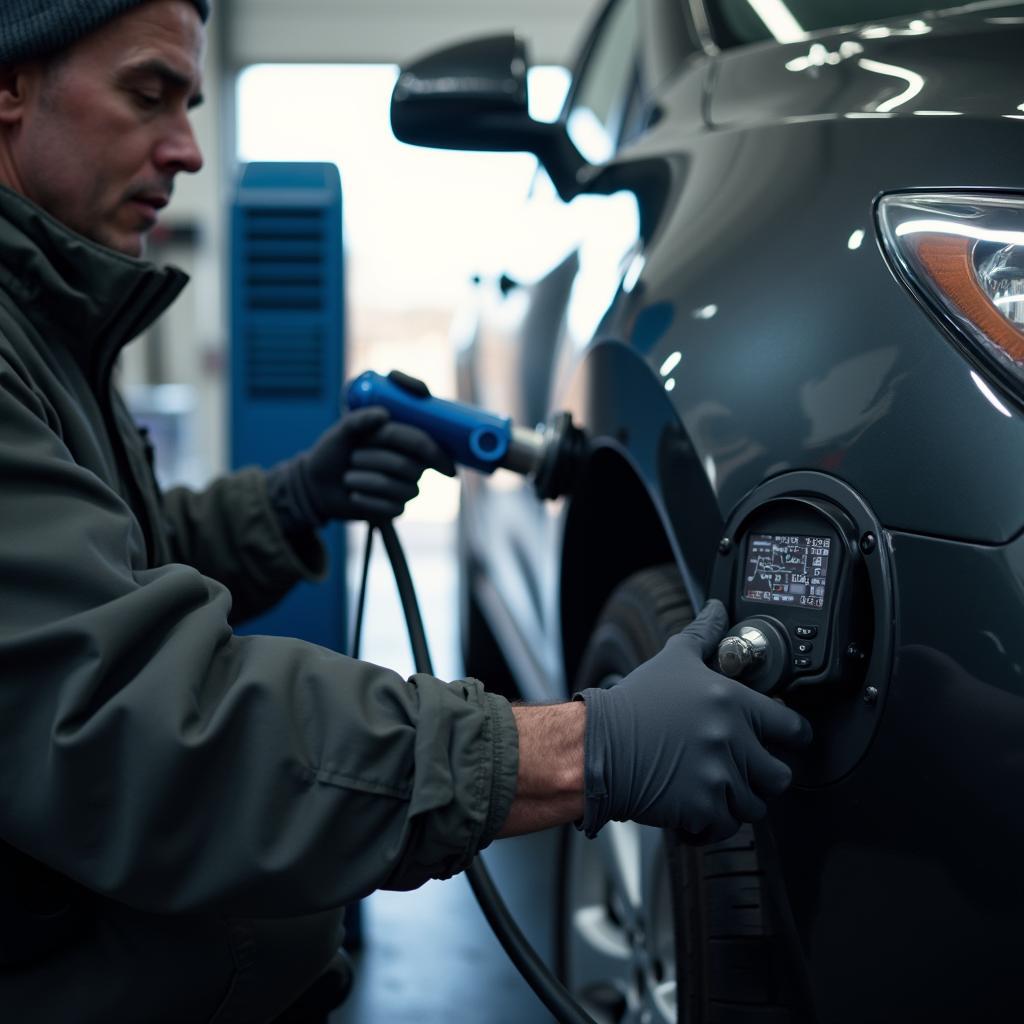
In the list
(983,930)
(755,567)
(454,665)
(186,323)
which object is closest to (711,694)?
(755,567)

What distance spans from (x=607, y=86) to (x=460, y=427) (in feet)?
2.93

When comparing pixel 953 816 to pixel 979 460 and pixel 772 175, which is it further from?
pixel 772 175

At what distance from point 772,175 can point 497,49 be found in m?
0.60

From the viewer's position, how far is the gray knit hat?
3.54 feet

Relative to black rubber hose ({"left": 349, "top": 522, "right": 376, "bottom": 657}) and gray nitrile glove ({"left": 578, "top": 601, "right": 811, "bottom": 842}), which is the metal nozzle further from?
gray nitrile glove ({"left": 578, "top": 601, "right": 811, "bottom": 842})

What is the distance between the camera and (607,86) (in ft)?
6.57

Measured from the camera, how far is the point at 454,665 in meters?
3.67

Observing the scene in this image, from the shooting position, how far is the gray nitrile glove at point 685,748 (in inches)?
32.8

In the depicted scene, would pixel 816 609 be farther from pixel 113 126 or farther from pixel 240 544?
pixel 240 544

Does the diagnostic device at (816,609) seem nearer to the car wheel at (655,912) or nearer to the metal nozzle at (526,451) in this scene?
the car wheel at (655,912)

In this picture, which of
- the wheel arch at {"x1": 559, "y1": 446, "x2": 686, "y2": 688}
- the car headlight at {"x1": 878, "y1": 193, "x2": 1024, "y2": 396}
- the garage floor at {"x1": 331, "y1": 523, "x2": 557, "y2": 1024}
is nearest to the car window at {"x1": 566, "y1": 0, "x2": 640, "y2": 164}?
the wheel arch at {"x1": 559, "y1": 446, "x2": 686, "y2": 688}

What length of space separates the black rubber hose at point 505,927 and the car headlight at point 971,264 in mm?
545

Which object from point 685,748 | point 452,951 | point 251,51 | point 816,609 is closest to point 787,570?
point 816,609

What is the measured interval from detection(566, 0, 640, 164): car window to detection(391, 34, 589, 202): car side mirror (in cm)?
23
